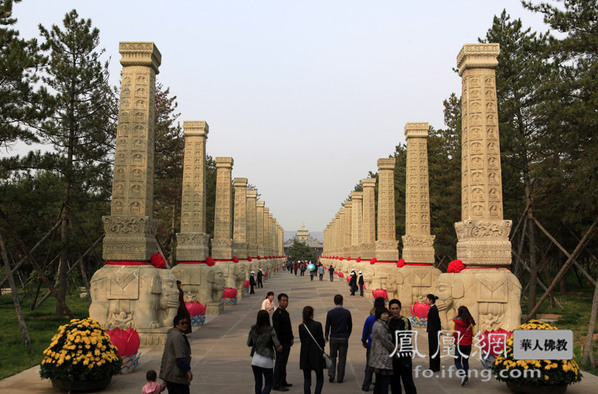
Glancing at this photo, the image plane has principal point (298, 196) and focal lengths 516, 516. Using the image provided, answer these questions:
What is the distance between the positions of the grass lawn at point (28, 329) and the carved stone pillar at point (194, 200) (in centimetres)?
482

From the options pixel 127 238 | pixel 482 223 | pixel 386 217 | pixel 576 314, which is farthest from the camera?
pixel 386 217

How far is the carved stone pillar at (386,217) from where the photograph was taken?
2305cm

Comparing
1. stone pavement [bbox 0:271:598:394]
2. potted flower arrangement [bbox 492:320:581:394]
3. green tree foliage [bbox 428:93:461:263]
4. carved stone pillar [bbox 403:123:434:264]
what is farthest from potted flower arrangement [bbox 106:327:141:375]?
green tree foliage [bbox 428:93:461:263]

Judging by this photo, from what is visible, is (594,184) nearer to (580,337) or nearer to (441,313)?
(580,337)

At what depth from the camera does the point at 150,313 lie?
11406 millimetres

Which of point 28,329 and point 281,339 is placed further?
point 28,329

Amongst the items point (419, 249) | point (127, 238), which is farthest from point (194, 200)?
point (419, 249)

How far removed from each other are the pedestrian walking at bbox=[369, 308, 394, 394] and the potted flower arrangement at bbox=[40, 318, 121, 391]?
165 inches

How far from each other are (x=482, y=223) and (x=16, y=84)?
482 inches

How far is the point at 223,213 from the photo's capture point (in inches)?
1016

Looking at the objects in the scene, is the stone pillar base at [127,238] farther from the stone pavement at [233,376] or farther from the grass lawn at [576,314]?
the grass lawn at [576,314]

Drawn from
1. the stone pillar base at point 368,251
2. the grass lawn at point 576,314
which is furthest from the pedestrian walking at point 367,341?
the stone pillar base at point 368,251

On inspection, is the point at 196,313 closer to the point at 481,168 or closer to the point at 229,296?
the point at 229,296

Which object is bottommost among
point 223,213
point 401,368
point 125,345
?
point 125,345
